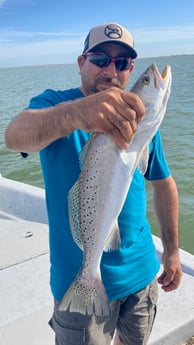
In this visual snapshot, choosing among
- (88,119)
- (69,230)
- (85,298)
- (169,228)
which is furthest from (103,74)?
(85,298)

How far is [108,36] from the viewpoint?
7.51ft

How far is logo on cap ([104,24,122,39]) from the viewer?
229 cm

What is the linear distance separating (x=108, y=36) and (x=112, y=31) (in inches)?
1.8

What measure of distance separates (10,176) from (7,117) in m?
9.81

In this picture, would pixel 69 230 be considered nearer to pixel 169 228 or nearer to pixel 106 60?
pixel 169 228

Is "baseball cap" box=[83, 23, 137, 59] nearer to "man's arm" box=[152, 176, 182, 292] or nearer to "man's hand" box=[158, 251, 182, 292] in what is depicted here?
"man's arm" box=[152, 176, 182, 292]


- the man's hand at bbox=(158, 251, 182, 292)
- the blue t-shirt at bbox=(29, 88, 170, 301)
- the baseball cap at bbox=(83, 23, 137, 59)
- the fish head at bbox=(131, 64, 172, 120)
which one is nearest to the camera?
the fish head at bbox=(131, 64, 172, 120)

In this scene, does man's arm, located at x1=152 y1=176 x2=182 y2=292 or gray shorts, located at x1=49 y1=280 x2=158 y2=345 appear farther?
man's arm, located at x1=152 y1=176 x2=182 y2=292

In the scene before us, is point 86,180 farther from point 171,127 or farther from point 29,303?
point 171,127

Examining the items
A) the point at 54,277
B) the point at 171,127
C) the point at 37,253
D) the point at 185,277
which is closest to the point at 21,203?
the point at 37,253

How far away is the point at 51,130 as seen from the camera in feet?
5.95

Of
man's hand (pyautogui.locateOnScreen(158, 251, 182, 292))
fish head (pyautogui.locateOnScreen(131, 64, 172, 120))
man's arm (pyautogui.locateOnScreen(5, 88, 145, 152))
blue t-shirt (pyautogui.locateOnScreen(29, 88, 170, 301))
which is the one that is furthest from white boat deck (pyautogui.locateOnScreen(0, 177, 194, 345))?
fish head (pyautogui.locateOnScreen(131, 64, 172, 120))

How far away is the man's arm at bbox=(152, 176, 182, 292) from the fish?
0.75 metres

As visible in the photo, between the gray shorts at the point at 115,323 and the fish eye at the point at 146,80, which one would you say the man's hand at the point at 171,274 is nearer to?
the gray shorts at the point at 115,323
